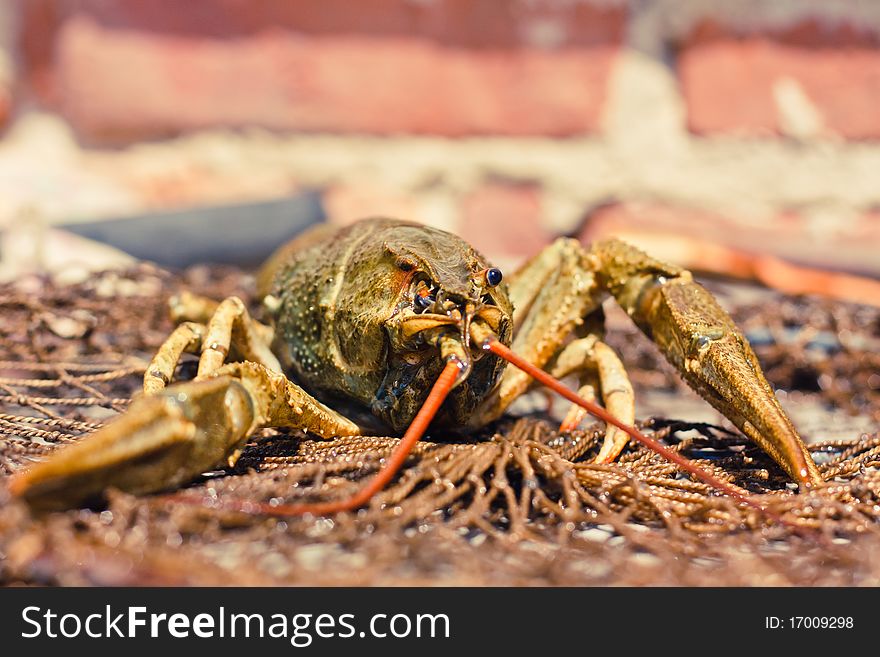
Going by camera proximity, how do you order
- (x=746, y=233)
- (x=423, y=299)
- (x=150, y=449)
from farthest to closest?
(x=746, y=233), (x=423, y=299), (x=150, y=449)

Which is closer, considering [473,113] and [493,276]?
[493,276]

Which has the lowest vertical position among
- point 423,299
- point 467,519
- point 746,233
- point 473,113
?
point 467,519

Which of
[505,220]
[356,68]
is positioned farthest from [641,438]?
[356,68]

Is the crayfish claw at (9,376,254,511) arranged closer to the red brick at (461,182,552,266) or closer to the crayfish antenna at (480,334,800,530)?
the crayfish antenna at (480,334,800,530)

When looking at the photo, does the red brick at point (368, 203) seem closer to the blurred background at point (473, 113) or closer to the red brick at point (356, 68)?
the blurred background at point (473, 113)

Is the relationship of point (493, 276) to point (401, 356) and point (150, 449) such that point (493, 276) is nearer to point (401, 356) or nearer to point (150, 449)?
point (401, 356)

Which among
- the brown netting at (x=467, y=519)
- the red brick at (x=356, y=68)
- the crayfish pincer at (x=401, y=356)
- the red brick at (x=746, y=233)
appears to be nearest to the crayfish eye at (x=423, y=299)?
the crayfish pincer at (x=401, y=356)
